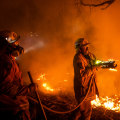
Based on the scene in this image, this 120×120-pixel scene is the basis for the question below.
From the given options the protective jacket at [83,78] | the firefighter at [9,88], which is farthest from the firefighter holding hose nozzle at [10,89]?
the protective jacket at [83,78]

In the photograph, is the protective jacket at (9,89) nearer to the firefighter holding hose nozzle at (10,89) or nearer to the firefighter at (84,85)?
the firefighter holding hose nozzle at (10,89)

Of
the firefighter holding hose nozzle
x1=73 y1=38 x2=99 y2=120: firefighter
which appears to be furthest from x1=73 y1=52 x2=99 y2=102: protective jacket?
the firefighter holding hose nozzle

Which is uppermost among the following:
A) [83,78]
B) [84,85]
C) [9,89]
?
[83,78]

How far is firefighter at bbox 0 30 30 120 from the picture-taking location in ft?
8.10

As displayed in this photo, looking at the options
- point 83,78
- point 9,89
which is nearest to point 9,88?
point 9,89

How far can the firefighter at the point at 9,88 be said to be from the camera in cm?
247

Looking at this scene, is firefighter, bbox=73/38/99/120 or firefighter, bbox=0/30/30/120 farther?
firefighter, bbox=73/38/99/120

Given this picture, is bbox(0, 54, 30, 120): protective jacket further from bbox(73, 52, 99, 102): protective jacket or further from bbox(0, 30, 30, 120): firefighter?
bbox(73, 52, 99, 102): protective jacket

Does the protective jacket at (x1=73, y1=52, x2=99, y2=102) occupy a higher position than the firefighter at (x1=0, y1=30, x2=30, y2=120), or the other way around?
the protective jacket at (x1=73, y1=52, x2=99, y2=102)

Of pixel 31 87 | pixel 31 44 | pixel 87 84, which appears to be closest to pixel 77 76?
pixel 87 84

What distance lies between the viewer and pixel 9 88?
8.32ft

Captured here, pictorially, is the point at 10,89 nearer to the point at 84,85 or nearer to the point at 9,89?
the point at 9,89

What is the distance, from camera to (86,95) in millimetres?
3809

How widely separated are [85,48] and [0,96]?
277 cm
